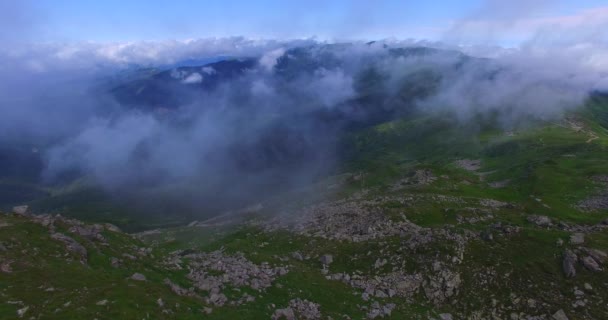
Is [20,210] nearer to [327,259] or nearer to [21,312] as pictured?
[21,312]

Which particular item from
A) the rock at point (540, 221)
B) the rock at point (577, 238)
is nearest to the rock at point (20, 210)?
the rock at point (577, 238)

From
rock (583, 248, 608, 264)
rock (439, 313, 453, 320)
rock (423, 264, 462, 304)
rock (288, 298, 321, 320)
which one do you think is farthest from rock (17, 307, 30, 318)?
rock (583, 248, 608, 264)

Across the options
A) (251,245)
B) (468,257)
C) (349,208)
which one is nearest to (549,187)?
(349,208)

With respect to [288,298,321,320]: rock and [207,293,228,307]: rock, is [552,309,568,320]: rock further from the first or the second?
[207,293,228,307]: rock

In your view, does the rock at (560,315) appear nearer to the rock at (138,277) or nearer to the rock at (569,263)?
the rock at (569,263)

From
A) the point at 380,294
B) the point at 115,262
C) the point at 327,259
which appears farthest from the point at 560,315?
the point at 115,262
